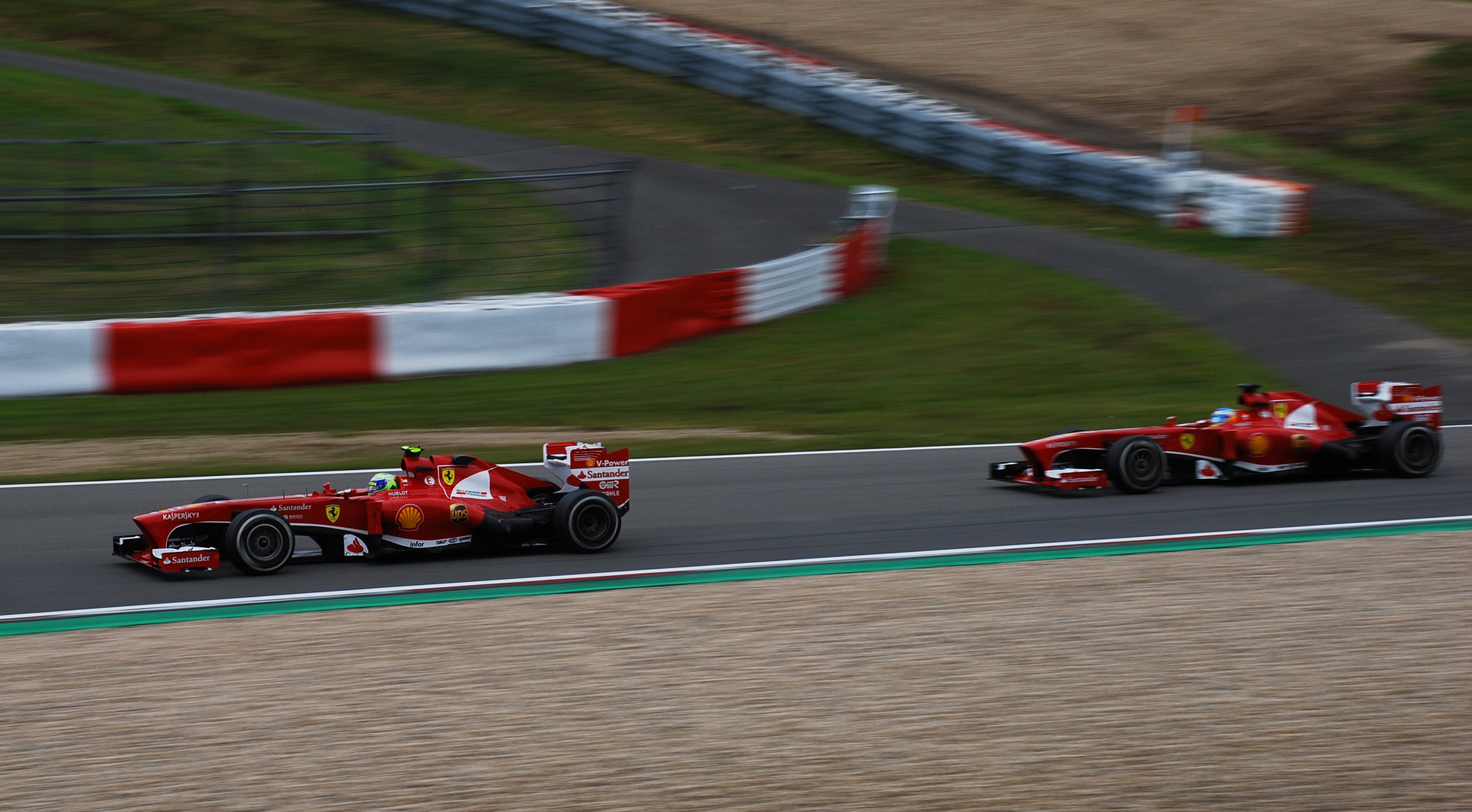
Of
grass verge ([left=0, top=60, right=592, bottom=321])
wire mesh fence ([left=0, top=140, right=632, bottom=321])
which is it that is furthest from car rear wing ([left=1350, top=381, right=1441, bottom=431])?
grass verge ([left=0, top=60, right=592, bottom=321])

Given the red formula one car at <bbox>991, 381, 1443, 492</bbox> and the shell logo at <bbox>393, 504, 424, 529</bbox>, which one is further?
the red formula one car at <bbox>991, 381, 1443, 492</bbox>

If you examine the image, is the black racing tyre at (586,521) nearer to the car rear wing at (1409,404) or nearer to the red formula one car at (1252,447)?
the red formula one car at (1252,447)

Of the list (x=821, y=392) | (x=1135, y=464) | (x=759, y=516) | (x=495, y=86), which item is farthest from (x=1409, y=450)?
(x=495, y=86)

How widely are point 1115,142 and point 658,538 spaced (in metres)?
19.9

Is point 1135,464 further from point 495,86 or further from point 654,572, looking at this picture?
point 495,86

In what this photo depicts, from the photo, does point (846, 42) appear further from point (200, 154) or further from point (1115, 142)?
point (200, 154)

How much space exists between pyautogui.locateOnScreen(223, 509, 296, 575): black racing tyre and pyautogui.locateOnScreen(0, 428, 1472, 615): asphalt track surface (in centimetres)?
8

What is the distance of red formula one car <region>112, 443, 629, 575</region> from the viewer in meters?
7.02

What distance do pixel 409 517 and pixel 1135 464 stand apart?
4.58 meters

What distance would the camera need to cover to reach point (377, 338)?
13.4 meters

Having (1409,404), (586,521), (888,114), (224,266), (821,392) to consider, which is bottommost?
(586,521)

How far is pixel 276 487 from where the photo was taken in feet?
30.7

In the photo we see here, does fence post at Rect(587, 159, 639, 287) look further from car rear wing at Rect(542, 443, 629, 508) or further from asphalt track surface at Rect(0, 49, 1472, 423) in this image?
car rear wing at Rect(542, 443, 629, 508)

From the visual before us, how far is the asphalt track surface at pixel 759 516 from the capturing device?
716 centimetres
